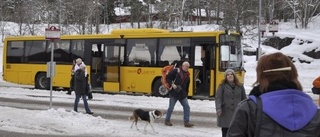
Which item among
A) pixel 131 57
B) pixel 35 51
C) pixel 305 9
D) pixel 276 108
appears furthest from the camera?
pixel 305 9

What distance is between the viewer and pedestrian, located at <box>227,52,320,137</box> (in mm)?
2697

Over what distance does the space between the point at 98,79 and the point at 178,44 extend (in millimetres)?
4460

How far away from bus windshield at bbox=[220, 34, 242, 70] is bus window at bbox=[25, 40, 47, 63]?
31.8 ft

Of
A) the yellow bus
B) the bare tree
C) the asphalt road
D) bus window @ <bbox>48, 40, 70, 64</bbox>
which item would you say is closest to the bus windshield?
the yellow bus

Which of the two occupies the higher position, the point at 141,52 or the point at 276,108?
the point at 141,52

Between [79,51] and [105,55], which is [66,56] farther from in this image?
[105,55]

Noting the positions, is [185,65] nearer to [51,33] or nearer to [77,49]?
[51,33]

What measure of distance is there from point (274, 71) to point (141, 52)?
16.3 m

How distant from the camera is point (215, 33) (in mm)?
17016

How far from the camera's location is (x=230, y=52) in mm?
17328

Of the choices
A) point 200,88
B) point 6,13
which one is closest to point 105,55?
point 200,88

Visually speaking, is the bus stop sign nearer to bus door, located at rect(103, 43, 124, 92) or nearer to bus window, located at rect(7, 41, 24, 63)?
bus door, located at rect(103, 43, 124, 92)

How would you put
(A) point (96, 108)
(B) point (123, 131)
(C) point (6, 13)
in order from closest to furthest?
(B) point (123, 131) → (A) point (96, 108) → (C) point (6, 13)

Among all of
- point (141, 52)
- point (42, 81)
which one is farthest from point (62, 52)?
point (141, 52)
